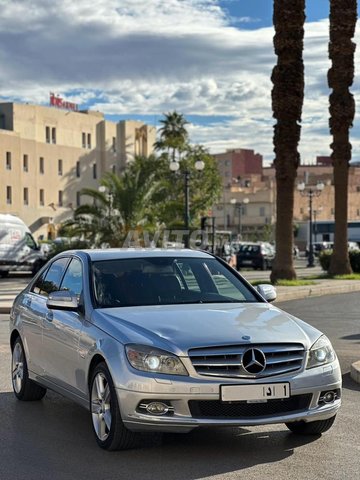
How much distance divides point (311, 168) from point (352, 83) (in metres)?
141

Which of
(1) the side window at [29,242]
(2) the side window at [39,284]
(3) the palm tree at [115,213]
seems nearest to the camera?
(2) the side window at [39,284]

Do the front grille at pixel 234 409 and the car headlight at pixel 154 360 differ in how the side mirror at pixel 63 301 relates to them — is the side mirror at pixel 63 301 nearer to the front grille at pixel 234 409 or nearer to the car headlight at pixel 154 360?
the car headlight at pixel 154 360

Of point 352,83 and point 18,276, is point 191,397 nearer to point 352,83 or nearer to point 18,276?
point 352,83

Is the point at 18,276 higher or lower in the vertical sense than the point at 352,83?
lower

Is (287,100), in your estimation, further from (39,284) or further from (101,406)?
(101,406)

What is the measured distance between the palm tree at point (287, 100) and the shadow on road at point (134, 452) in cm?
2001

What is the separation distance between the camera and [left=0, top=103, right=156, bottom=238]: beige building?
89125 mm

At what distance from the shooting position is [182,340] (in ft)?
21.7

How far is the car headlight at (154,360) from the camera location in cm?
652

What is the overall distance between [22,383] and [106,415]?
2.53 m

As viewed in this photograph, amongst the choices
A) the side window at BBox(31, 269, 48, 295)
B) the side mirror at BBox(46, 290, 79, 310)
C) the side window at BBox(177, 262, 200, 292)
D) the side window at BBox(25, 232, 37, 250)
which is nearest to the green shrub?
the side window at BBox(25, 232, 37, 250)

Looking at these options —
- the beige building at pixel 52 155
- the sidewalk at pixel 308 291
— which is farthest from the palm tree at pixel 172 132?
the sidewalk at pixel 308 291

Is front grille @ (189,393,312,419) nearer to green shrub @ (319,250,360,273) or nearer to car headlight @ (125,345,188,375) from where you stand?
car headlight @ (125,345,188,375)

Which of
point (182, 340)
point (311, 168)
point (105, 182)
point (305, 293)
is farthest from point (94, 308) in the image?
point (311, 168)
